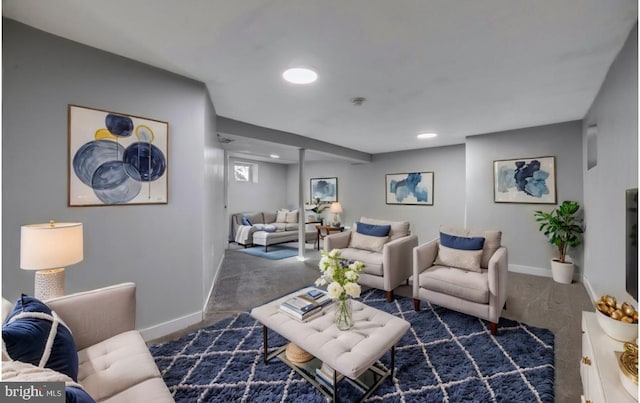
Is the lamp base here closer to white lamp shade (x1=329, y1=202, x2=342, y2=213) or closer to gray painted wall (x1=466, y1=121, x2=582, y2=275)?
gray painted wall (x1=466, y1=121, x2=582, y2=275)

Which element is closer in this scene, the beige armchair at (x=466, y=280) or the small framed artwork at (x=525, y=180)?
the beige armchair at (x=466, y=280)

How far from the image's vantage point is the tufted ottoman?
56.1 inches

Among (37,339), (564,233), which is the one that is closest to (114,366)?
(37,339)

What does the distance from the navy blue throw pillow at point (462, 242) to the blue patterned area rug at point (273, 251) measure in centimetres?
306

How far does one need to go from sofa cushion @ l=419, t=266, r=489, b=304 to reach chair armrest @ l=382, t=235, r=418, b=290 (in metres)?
0.41

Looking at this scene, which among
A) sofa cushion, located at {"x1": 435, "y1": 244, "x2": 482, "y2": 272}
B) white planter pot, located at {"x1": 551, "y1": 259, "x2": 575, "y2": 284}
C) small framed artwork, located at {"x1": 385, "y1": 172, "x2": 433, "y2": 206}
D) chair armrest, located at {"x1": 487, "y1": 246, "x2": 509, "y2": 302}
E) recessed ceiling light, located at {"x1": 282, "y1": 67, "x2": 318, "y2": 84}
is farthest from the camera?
small framed artwork, located at {"x1": 385, "y1": 172, "x2": 433, "y2": 206}

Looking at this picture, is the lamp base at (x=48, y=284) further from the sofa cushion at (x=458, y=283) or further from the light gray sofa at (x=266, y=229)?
the light gray sofa at (x=266, y=229)

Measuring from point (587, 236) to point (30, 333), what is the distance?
500 centimetres

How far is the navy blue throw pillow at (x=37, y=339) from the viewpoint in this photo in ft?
3.23

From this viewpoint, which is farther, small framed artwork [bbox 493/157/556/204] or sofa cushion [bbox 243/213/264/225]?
sofa cushion [bbox 243/213/264/225]

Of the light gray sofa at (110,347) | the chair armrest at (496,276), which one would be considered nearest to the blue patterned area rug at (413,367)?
the chair armrest at (496,276)

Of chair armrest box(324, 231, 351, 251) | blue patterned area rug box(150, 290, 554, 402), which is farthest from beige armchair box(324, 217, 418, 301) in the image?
blue patterned area rug box(150, 290, 554, 402)

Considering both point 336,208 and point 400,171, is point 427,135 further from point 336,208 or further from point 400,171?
point 336,208

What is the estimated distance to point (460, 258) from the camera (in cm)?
280
